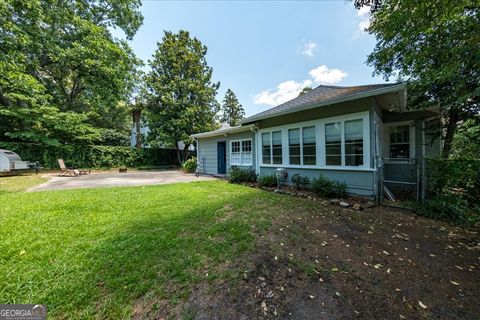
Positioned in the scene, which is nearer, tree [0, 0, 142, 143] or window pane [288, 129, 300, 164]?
window pane [288, 129, 300, 164]

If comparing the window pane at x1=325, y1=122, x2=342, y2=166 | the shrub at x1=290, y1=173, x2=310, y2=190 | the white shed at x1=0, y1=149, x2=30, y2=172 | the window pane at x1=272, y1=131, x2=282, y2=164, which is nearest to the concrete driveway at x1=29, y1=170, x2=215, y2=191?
the white shed at x1=0, y1=149, x2=30, y2=172

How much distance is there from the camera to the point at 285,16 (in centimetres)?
849

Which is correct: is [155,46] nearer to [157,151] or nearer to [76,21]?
[76,21]

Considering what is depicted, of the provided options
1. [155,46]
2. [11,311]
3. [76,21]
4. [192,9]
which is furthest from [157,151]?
[11,311]

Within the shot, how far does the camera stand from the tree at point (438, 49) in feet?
13.9

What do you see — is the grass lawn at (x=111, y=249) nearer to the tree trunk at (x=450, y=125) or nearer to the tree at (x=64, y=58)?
the tree trunk at (x=450, y=125)

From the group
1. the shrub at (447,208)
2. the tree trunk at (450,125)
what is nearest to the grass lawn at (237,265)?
the shrub at (447,208)

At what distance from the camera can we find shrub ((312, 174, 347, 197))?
19.9ft

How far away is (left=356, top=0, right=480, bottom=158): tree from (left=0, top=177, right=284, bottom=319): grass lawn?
215 inches

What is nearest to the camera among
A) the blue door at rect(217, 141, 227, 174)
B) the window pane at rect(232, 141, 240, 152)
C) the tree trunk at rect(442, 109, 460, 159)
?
the tree trunk at rect(442, 109, 460, 159)

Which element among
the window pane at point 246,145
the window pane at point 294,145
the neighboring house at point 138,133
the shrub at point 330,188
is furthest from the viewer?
the neighboring house at point 138,133

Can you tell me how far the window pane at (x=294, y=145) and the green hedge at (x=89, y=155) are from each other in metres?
15.8

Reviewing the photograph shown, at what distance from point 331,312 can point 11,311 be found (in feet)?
10.2

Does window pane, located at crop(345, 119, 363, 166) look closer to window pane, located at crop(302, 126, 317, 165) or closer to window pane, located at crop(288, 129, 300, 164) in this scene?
window pane, located at crop(302, 126, 317, 165)
